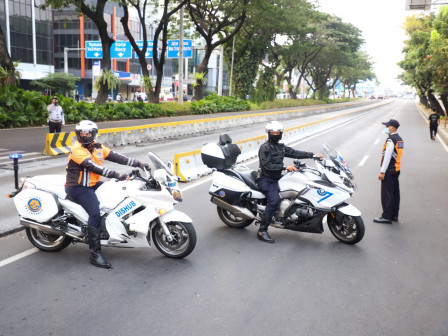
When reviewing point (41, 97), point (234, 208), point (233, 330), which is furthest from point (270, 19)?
point (233, 330)

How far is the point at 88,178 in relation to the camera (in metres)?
5.23

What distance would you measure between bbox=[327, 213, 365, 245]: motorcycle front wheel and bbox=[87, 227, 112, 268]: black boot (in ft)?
10.5

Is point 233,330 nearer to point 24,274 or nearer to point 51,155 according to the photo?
point 24,274

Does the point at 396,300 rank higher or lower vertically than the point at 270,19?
lower

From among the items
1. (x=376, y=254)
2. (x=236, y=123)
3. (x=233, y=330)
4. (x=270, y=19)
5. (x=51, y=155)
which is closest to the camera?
(x=233, y=330)

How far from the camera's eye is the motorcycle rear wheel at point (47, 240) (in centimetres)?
559

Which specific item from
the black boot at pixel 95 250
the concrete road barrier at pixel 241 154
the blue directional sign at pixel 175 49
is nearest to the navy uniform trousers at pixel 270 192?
the concrete road barrier at pixel 241 154

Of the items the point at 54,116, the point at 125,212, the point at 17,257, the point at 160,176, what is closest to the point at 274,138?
the point at 160,176

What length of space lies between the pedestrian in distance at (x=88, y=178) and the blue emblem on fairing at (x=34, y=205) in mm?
417

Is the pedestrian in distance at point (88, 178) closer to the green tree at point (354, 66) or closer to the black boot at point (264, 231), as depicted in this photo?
the black boot at point (264, 231)

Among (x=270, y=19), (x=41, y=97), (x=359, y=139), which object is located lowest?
(x=359, y=139)

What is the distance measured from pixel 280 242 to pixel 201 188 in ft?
12.5

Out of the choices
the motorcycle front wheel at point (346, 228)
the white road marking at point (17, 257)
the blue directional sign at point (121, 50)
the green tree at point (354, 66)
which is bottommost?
the white road marking at point (17, 257)

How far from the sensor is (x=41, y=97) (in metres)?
21.5
